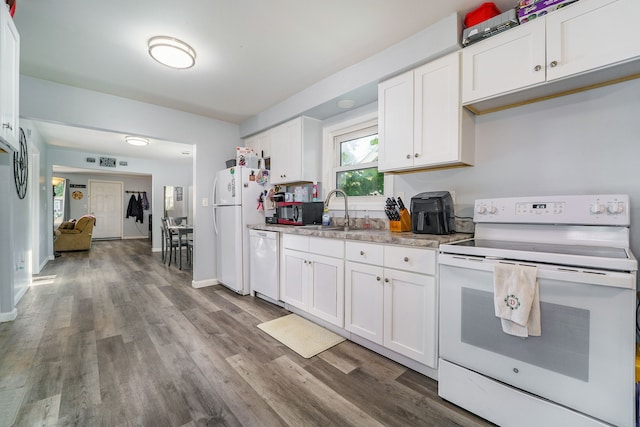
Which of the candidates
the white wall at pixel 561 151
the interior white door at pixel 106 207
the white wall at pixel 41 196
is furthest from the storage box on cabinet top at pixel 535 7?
the interior white door at pixel 106 207

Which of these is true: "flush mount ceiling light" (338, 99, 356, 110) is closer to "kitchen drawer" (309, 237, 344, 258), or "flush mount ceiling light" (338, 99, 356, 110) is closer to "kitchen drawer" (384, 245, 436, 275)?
"kitchen drawer" (309, 237, 344, 258)

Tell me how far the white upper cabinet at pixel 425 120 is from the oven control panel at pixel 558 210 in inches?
16.3

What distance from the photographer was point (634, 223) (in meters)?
1.50

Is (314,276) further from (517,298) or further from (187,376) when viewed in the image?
(517,298)

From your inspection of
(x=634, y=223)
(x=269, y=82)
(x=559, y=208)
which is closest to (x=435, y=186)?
(x=559, y=208)

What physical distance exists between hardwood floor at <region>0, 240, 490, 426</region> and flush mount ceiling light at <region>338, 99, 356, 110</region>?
7.53ft

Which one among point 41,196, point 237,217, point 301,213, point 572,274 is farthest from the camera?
point 41,196

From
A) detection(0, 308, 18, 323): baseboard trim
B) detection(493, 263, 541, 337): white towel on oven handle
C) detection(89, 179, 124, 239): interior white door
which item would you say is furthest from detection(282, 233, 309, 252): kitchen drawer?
detection(89, 179, 124, 239): interior white door

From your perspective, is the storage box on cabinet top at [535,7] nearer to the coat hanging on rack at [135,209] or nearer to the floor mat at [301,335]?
the floor mat at [301,335]

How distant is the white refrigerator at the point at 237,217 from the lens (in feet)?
11.2

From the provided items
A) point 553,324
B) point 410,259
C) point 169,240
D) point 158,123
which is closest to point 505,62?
point 410,259

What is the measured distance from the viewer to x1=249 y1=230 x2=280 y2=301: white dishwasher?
297 cm

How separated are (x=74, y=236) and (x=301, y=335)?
7.41 metres

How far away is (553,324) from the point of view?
119cm
